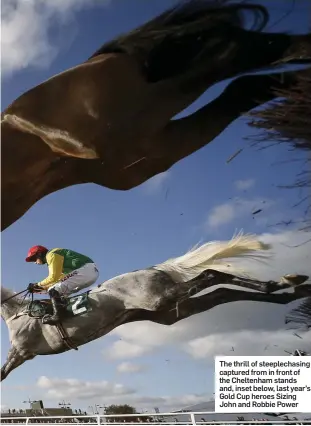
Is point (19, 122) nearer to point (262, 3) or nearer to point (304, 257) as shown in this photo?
point (262, 3)

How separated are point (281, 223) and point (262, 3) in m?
1.08

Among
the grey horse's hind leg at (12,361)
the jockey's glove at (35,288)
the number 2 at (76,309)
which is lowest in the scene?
the grey horse's hind leg at (12,361)

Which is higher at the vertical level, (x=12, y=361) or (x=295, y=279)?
(x=295, y=279)

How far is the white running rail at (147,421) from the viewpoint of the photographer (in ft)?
8.66

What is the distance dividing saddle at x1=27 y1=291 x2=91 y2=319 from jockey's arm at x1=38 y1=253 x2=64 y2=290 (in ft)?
0.28

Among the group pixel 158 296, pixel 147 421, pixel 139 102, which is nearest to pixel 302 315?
pixel 158 296

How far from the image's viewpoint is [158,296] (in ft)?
9.70

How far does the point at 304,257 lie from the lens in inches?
110

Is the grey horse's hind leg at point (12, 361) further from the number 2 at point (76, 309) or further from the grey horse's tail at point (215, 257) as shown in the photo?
the grey horse's tail at point (215, 257)

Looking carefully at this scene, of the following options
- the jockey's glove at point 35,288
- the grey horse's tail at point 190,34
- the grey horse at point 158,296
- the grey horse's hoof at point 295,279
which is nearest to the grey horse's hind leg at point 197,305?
the grey horse at point 158,296

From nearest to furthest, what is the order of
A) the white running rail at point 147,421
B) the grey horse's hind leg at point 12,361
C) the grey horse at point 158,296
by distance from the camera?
the white running rail at point 147,421, the grey horse at point 158,296, the grey horse's hind leg at point 12,361

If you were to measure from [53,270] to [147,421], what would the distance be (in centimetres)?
86

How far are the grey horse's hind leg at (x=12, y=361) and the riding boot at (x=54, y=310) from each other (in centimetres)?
19

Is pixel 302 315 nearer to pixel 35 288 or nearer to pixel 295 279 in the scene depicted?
pixel 295 279
